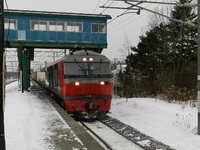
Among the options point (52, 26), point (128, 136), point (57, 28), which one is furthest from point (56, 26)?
point (128, 136)

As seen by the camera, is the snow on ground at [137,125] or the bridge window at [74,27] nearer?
the snow on ground at [137,125]

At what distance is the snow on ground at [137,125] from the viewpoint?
8.04m

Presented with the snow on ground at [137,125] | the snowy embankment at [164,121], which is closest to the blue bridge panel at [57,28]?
the snowy embankment at [164,121]

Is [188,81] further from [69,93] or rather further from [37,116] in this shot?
[37,116]

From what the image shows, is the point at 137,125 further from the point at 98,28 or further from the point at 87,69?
the point at 98,28

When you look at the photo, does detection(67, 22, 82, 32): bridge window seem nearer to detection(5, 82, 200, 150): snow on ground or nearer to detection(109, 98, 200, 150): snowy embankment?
detection(109, 98, 200, 150): snowy embankment

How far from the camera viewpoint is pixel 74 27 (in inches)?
1157

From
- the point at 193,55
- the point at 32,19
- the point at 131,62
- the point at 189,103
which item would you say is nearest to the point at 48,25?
the point at 32,19

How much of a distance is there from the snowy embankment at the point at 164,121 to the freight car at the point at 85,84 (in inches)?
68.5

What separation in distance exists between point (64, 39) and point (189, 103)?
14251 millimetres

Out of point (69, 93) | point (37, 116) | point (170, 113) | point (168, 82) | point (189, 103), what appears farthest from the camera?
point (168, 82)

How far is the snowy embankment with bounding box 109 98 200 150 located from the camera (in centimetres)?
1035

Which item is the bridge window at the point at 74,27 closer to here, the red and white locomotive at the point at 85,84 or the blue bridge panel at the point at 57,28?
the blue bridge panel at the point at 57,28

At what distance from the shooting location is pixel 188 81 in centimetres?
2266
